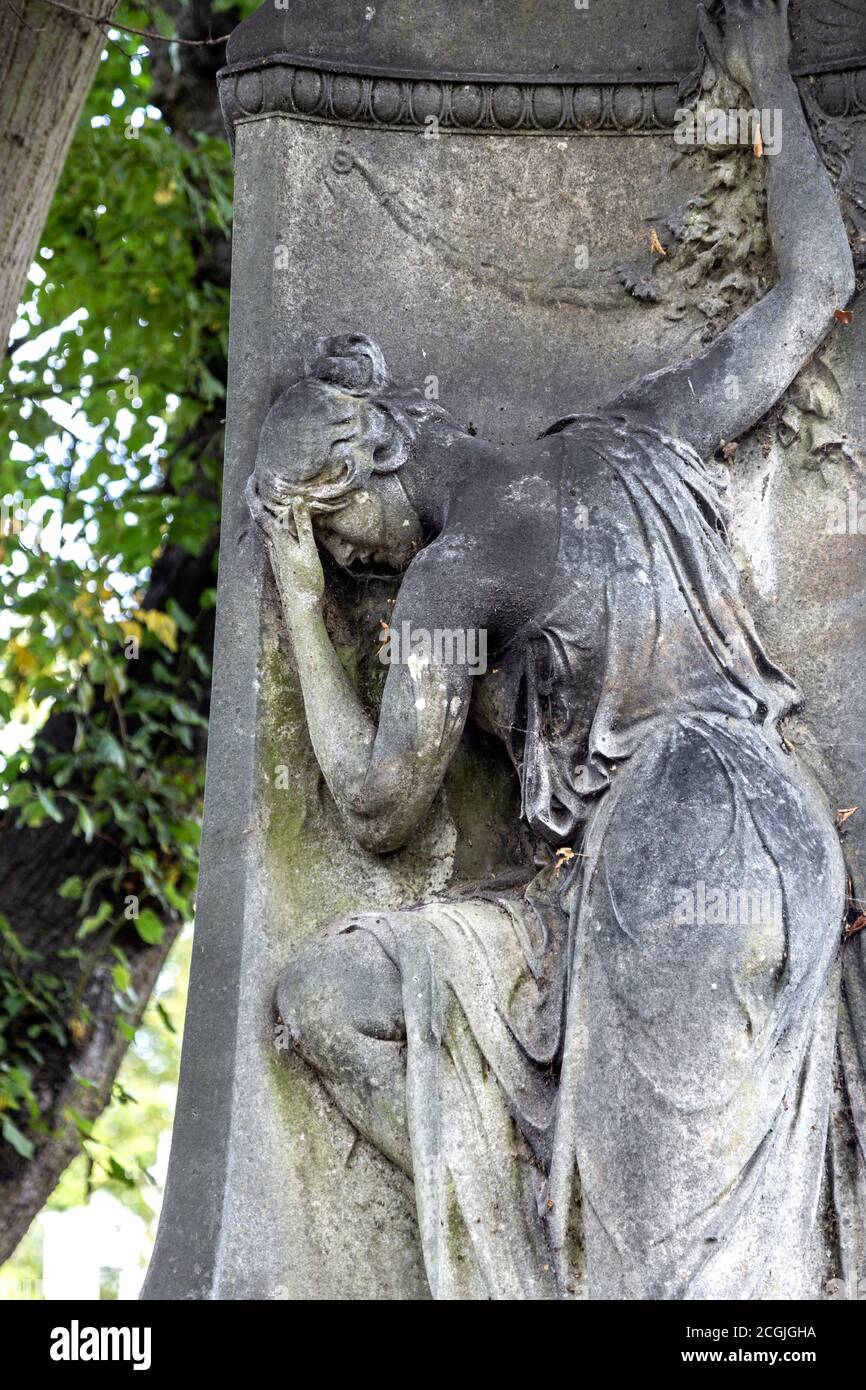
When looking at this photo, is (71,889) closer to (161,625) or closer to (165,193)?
(161,625)

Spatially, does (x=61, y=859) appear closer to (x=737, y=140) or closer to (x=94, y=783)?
(x=94, y=783)

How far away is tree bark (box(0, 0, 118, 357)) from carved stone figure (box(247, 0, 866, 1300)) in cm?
153

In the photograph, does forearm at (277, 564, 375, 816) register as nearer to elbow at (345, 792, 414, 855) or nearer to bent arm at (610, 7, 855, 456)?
elbow at (345, 792, 414, 855)

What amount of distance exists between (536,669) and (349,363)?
3.04ft

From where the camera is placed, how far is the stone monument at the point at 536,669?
5156mm

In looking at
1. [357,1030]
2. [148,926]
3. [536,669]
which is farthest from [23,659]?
[357,1030]

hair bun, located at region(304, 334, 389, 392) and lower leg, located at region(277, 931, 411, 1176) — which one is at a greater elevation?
hair bun, located at region(304, 334, 389, 392)

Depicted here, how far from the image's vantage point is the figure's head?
227 inches

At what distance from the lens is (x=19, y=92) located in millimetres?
7035

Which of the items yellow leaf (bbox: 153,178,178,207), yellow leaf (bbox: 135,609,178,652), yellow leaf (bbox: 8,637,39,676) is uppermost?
yellow leaf (bbox: 153,178,178,207)

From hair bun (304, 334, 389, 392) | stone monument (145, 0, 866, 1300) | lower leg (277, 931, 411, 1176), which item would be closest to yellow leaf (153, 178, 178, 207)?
stone monument (145, 0, 866, 1300)

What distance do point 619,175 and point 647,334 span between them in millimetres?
461

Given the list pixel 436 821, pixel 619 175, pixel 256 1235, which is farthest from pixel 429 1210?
pixel 619 175

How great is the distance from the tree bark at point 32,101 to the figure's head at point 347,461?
1.60 meters
